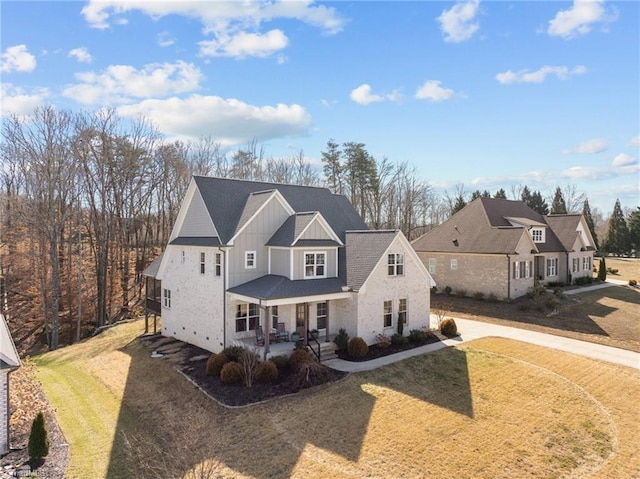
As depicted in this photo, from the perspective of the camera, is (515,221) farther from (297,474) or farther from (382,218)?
(297,474)

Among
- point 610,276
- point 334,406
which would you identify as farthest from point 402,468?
point 610,276

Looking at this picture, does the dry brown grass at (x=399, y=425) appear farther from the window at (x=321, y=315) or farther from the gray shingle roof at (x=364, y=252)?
the gray shingle roof at (x=364, y=252)

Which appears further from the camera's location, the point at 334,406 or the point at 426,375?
the point at 426,375

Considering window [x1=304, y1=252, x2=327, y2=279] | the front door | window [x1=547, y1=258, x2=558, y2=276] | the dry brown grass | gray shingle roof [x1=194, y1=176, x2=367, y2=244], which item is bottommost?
the dry brown grass

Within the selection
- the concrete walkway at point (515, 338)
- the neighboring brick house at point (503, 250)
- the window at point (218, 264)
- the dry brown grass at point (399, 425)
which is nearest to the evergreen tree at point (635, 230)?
the neighboring brick house at point (503, 250)

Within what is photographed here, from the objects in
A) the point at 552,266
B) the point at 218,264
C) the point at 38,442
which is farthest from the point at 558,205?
the point at 38,442

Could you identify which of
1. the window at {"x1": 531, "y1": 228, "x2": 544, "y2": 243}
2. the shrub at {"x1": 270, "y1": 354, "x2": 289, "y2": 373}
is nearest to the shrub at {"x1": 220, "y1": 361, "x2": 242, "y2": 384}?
the shrub at {"x1": 270, "y1": 354, "x2": 289, "y2": 373}

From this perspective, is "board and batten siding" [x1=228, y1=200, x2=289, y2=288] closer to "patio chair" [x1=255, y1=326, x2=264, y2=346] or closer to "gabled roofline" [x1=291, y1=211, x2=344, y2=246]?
"gabled roofline" [x1=291, y1=211, x2=344, y2=246]

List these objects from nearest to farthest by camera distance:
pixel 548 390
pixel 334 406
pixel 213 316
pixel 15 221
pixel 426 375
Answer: pixel 334 406
pixel 548 390
pixel 426 375
pixel 213 316
pixel 15 221
